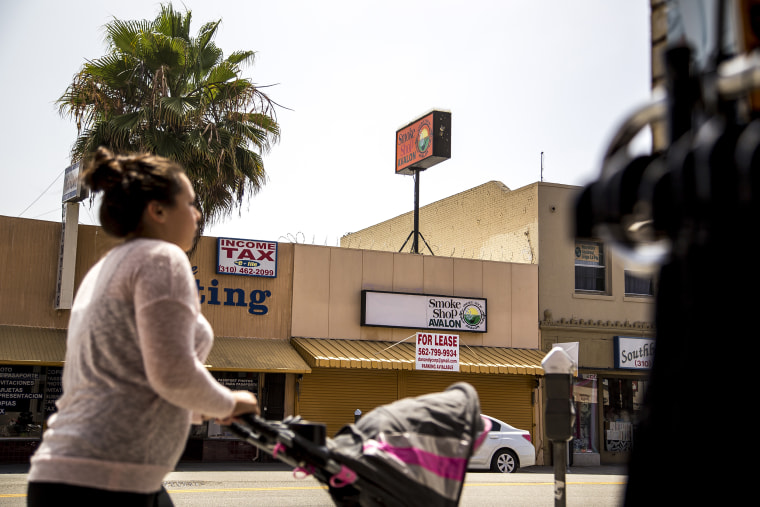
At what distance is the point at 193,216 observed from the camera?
2.74 metres

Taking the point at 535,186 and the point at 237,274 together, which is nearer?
the point at 237,274

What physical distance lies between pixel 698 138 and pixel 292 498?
470 inches

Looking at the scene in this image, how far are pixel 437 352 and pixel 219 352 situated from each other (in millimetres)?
5569

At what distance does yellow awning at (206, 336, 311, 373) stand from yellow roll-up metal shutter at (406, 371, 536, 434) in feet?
11.8

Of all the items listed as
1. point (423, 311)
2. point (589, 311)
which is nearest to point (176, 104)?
point (423, 311)

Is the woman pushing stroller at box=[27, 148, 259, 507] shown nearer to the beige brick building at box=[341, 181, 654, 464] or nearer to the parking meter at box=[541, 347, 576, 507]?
the parking meter at box=[541, 347, 576, 507]

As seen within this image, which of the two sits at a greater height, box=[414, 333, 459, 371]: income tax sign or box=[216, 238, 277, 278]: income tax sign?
box=[216, 238, 277, 278]: income tax sign

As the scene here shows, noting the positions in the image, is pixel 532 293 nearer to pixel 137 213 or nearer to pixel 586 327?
pixel 586 327

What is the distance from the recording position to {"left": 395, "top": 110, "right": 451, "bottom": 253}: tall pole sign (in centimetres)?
2916

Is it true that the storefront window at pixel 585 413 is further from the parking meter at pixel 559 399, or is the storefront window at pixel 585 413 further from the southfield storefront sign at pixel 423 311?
the parking meter at pixel 559 399

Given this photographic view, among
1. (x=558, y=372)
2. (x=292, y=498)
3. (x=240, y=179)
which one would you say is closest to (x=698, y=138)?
(x=558, y=372)

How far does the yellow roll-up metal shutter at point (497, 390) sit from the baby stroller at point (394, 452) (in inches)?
783

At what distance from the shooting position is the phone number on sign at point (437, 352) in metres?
21.4

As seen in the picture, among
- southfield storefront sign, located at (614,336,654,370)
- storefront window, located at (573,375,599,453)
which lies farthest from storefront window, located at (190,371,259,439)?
southfield storefront sign, located at (614,336,654,370)
